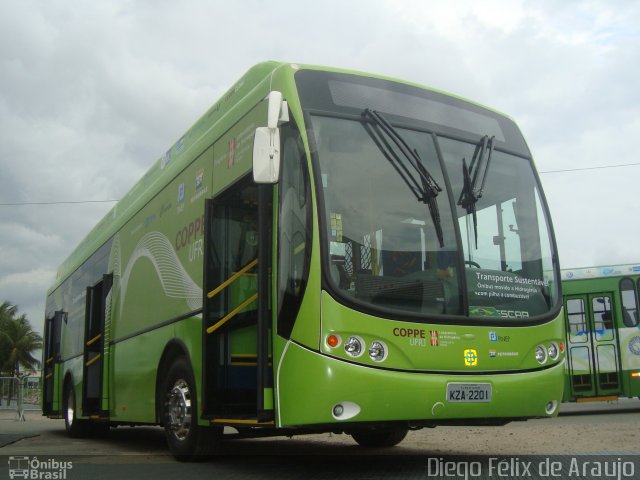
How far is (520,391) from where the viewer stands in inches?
260

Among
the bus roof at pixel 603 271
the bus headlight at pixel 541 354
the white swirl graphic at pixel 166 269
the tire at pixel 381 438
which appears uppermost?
the bus roof at pixel 603 271

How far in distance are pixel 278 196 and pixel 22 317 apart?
66.3 meters

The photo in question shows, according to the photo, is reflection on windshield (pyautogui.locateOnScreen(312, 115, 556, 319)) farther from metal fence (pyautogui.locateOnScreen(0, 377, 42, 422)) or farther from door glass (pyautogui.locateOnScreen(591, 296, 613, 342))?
metal fence (pyautogui.locateOnScreen(0, 377, 42, 422))

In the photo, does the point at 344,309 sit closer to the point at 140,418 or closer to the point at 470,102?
the point at 470,102

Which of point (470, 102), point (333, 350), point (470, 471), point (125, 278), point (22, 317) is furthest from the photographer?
point (22, 317)

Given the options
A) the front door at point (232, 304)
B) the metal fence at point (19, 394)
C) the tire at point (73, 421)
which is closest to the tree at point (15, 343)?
the metal fence at point (19, 394)

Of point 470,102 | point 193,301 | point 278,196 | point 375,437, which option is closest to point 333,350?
point 278,196

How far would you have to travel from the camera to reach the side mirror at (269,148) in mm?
6176

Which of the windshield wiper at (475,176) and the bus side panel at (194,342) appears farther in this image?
the bus side panel at (194,342)

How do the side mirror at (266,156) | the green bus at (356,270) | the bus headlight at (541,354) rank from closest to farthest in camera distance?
the green bus at (356,270) < the side mirror at (266,156) < the bus headlight at (541,354)

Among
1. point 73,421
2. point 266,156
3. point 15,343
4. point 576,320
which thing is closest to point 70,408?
point 73,421

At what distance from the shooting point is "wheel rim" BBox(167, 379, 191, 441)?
7.85 meters

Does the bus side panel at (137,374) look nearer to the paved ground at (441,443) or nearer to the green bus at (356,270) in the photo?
the green bus at (356,270)

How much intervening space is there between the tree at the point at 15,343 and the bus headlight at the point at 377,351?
2520 inches
